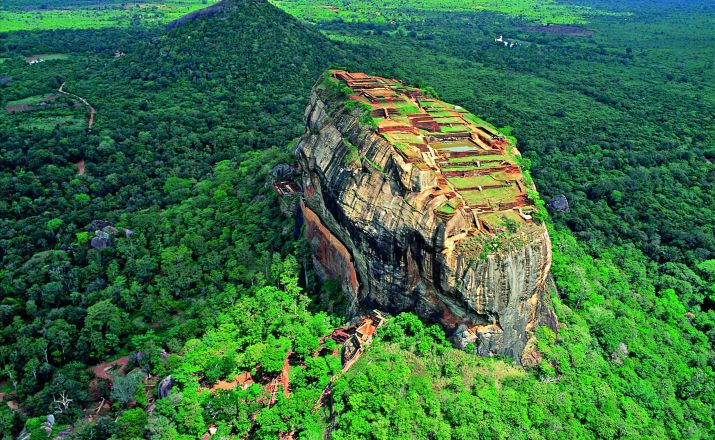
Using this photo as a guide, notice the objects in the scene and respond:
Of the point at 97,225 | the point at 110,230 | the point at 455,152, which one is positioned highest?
the point at 455,152

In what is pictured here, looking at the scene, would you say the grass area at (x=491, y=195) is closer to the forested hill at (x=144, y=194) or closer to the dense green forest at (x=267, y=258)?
the dense green forest at (x=267, y=258)

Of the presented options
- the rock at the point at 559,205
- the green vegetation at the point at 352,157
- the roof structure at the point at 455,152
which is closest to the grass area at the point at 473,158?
the roof structure at the point at 455,152

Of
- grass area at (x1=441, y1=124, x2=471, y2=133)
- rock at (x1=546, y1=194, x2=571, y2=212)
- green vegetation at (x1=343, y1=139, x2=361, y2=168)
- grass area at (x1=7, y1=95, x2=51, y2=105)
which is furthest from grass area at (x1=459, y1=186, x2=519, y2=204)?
grass area at (x1=7, y1=95, x2=51, y2=105)

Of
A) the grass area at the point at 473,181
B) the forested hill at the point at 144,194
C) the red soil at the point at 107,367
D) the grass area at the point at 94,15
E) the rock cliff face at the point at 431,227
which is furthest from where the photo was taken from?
the grass area at the point at 94,15

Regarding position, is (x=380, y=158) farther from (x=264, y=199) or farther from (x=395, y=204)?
(x=264, y=199)

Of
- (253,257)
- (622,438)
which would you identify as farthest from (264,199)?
(622,438)

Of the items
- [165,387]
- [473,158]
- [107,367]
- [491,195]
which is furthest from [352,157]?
[107,367]

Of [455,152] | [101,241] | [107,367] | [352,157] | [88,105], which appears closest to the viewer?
[352,157]

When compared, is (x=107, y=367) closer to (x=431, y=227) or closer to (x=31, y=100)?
(x=431, y=227)
